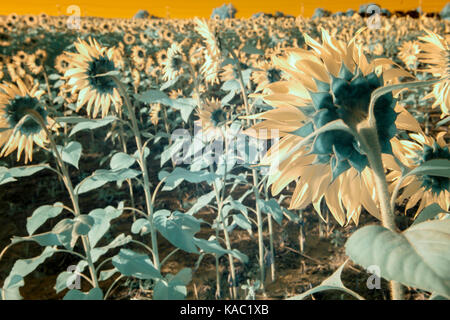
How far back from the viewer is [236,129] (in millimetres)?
1729

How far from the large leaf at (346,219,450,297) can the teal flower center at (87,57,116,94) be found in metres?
1.41

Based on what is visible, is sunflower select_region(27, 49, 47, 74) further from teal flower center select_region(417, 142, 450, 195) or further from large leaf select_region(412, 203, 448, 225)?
large leaf select_region(412, 203, 448, 225)

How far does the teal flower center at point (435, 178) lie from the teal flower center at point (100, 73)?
4.22ft

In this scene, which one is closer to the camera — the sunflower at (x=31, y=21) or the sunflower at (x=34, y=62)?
the sunflower at (x=34, y=62)

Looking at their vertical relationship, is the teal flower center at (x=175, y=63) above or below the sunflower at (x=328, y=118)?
above

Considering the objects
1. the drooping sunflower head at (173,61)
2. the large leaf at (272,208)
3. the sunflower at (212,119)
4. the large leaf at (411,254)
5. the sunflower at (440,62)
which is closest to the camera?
the large leaf at (411,254)

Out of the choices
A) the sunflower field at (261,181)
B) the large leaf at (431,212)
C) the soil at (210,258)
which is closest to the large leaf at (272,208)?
the sunflower field at (261,181)

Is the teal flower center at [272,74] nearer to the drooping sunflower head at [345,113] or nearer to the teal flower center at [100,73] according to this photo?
the teal flower center at [100,73]

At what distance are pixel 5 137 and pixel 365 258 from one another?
4.90ft

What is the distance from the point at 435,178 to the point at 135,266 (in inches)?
37.8

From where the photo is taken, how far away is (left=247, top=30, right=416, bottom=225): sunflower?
42cm

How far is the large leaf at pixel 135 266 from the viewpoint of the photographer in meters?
1.16

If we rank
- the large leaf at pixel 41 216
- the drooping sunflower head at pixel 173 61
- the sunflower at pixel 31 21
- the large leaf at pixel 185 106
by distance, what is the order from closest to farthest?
1. the large leaf at pixel 41 216
2. the large leaf at pixel 185 106
3. the drooping sunflower head at pixel 173 61
4. the sunflower at pixel 31 21
